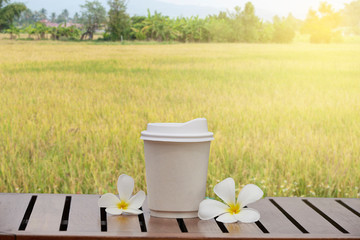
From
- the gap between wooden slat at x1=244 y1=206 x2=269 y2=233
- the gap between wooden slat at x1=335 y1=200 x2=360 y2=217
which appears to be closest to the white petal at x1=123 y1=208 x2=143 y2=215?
the gap between wooden slat at x1=244 y1=206 x2=269 y2=233

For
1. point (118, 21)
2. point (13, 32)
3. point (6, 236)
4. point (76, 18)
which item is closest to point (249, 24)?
point (118, 21)

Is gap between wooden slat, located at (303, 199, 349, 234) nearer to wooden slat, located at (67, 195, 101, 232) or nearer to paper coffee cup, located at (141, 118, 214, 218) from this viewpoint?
paper coffee cup, located at (141, 118, 214, 218)

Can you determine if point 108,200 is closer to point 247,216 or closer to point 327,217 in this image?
point 247,216

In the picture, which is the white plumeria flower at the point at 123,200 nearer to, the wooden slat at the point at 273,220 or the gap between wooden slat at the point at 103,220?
the gap between wooden slat at the point at 103,220

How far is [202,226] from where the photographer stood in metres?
1.20

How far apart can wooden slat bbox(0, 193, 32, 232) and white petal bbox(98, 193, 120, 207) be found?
22 cm

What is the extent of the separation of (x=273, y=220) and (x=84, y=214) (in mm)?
529

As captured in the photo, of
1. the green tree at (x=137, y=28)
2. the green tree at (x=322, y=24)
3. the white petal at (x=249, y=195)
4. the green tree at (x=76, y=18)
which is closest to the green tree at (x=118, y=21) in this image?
the green tree at (x=137, y=28)

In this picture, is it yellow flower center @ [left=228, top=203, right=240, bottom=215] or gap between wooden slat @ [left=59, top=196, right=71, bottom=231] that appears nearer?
gap between wooden slat @ [left=59, top=196, right=71, bottom=231]

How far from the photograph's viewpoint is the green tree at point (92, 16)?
3.03 m

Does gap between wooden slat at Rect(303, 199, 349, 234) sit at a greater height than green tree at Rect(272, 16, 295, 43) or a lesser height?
lesser

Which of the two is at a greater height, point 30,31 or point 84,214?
point 30,31

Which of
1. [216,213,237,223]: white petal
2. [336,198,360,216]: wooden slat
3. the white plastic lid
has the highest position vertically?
the white plastic lid

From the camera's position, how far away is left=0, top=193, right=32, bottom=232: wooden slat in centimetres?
116
